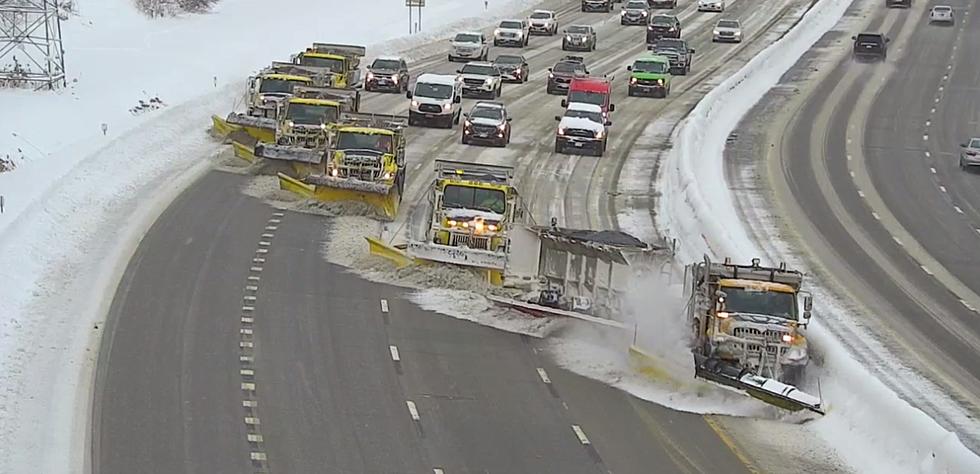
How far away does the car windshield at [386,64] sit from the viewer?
5209 cm

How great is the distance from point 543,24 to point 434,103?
32.4m

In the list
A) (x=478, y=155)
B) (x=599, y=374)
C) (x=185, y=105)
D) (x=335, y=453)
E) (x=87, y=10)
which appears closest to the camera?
(x=335, y=453)

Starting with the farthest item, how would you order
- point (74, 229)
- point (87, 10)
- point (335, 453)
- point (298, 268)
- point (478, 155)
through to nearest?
point (87, 10)
point (478, 155)
point (74, 229)
point (298, 268)
point (335, 453)

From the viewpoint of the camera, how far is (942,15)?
82.0 m

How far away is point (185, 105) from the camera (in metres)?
44.2

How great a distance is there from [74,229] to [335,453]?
43.9 feet

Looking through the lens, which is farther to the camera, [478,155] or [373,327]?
[478,155]

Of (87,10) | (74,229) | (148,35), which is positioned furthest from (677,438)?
(87,10)

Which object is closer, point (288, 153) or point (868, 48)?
point (288, 153)

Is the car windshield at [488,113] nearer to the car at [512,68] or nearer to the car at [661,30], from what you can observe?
the car at [512,68]

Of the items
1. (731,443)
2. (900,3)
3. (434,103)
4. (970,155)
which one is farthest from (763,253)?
(900,3)

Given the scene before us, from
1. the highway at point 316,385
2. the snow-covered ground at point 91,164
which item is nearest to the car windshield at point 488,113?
the snow-covered ground at point 91,164

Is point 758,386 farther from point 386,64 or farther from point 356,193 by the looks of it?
point 386,64

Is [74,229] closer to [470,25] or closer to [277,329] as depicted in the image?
[277,329]
